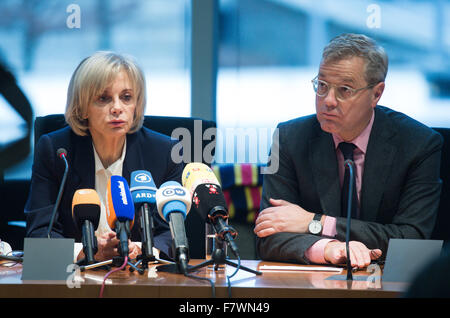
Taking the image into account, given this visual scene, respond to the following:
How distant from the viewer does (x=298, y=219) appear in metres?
2.12

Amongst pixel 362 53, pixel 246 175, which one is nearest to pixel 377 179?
pixel 362 53

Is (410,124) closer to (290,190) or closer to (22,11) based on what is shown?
(290,190)

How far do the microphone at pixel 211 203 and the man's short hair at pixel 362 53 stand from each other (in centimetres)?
88

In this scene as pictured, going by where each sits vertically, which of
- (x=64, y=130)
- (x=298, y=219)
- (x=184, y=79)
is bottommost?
(x=298, y=219)

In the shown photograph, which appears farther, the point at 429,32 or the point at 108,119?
the point at 429,32

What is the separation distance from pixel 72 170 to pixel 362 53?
1273mm

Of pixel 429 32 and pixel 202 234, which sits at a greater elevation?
pixel 429 32

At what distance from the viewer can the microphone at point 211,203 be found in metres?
1.50

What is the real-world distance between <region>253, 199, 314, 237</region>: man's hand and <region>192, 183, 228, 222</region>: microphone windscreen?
554 millimetres

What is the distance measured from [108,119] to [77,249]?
607 mm

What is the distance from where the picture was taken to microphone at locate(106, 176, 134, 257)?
1.54 metres

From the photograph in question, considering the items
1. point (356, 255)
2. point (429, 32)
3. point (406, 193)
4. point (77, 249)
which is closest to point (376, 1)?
point (429, 32)

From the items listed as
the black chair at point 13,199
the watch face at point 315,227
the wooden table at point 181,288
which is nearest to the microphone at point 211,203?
the wooden table at point 181,288

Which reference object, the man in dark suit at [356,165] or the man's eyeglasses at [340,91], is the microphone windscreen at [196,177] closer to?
the man in dark suit at [356,165]
